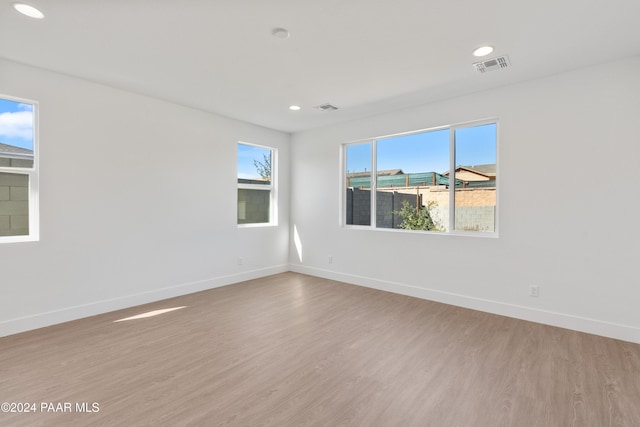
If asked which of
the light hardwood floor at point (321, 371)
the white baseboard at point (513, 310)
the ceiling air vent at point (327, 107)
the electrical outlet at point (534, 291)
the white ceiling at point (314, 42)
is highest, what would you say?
the ceiling air vent at point (327, 107)

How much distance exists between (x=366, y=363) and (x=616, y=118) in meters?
3.28

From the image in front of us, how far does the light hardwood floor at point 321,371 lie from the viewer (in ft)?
5.96

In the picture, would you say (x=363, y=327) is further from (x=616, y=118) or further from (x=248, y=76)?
(x=616, y=118)

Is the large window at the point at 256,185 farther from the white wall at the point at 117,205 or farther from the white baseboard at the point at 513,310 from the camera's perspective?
the white baseboard at the point at 513,310

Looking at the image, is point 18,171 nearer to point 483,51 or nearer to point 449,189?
point 483,51

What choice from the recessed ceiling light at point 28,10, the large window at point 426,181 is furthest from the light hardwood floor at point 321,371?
the recessed ceiling light at point 28,10

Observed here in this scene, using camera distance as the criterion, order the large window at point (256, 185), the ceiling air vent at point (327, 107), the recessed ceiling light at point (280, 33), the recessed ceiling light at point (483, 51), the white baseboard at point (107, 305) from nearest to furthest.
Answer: the recessed ceiling light at point (280, 33) < the recessed ceiling light at point (483, 51) < the white baseboard at point (107, 305) < the ceiling air vent at point (327, 107) < the large window at point (256, 185)

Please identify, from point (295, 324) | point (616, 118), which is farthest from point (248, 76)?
point (616, 118)

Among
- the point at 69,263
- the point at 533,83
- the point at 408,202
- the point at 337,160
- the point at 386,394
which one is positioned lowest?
the point at 386,394

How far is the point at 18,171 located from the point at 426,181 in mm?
4671

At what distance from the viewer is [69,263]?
321 cm

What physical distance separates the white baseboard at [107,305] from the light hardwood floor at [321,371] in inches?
4.7

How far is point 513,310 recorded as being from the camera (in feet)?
11.1

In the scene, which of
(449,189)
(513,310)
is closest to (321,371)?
(513,310)
